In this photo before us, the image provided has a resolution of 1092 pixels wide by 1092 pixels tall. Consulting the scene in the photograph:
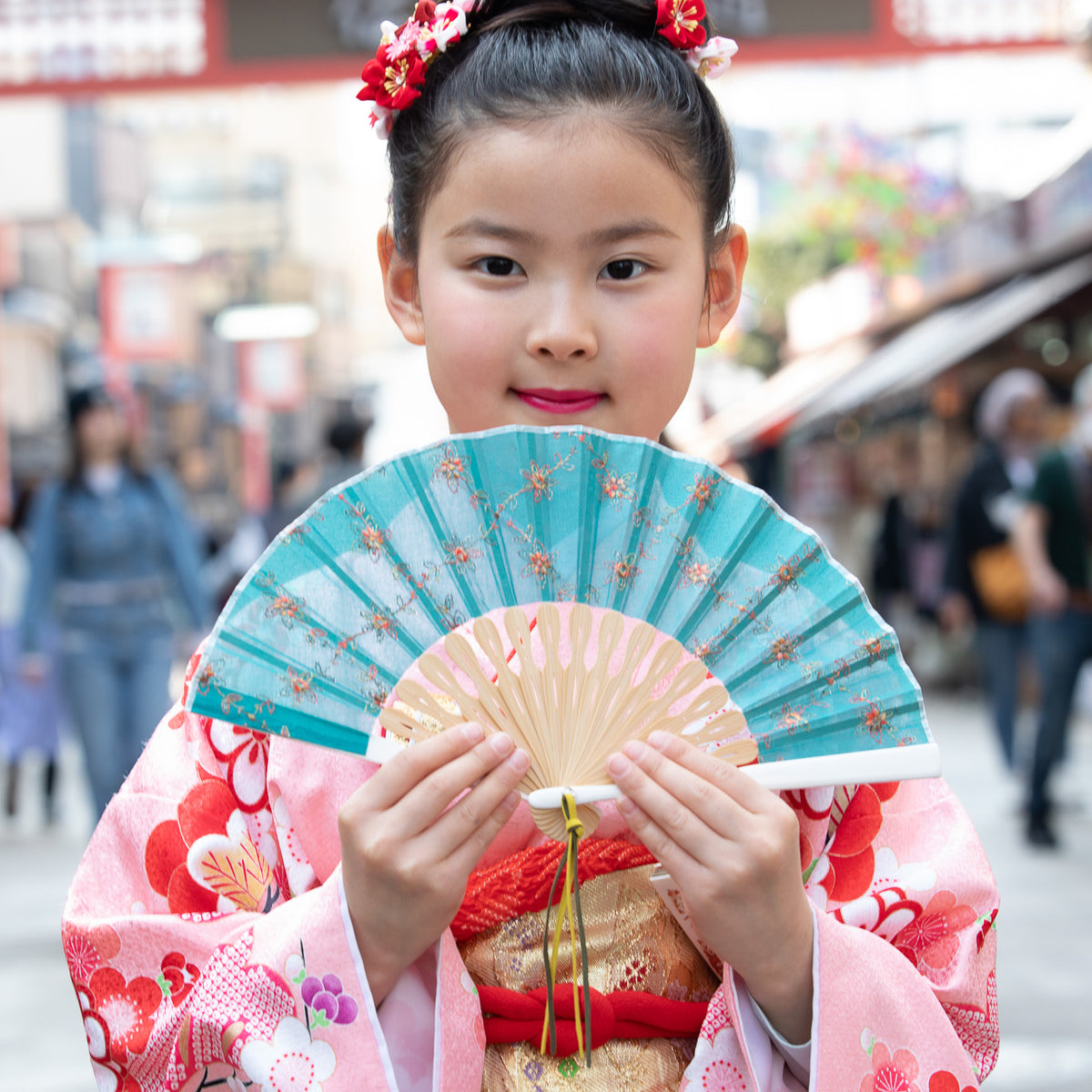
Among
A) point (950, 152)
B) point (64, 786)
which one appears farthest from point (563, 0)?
point (950, 152)

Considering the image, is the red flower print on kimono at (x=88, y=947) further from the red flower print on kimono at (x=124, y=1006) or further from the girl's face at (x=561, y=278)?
the girl's face at (x=561, y=278)

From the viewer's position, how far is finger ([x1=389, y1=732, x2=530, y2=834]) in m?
1.08

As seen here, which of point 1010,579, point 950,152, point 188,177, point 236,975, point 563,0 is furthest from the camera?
point 188,177

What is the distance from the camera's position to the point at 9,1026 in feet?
11.9

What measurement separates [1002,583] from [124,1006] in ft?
16.9

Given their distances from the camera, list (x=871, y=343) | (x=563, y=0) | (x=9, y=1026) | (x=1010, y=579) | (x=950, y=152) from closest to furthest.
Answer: (x=563, y=0), (x=9, y=1026), (x=1010, y=579), (x=871, y=343), (x=950, y=152)

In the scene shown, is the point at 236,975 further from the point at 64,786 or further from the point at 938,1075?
the point at 64,786

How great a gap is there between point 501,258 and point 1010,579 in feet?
16.2

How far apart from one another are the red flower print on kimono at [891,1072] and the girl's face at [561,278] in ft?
2.06

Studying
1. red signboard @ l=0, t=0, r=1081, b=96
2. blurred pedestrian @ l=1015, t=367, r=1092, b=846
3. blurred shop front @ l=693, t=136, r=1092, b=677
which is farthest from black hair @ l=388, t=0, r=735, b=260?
blurred shop front @ l=693, t=136, r=1092, b=677

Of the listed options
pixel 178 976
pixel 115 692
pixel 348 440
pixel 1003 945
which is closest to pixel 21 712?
pixel 115 692

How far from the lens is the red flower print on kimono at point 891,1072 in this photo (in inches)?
46.2

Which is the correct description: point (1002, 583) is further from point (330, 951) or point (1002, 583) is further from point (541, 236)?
point (330, 951)

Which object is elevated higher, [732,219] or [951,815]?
[732,219]
